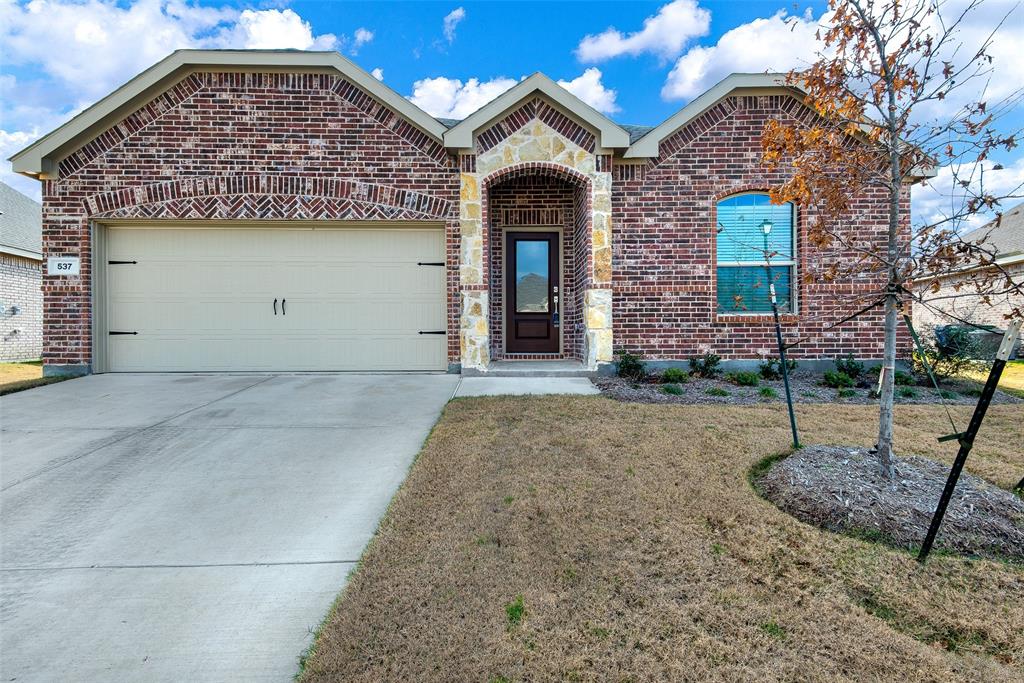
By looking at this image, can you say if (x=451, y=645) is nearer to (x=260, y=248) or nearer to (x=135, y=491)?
(x=135, y=491)

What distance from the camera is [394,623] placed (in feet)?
6.64

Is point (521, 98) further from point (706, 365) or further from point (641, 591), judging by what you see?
point (641, 591)

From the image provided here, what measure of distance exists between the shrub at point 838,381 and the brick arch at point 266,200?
6.08m

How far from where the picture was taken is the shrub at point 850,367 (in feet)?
25.3

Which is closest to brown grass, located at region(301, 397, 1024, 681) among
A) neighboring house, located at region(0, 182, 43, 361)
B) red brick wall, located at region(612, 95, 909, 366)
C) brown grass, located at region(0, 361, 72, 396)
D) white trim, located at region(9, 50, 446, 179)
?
red brick wall, located at region(612, 95, 909, 366)

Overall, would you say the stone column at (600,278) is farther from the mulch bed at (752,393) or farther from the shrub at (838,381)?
the shrub at (838,381)

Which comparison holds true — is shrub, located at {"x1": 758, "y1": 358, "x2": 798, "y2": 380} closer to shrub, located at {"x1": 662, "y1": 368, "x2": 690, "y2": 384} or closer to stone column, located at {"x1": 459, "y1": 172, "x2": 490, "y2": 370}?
shrub, located at {"x1": 662, "y1": 368, "x2": 690, "y2": 384}

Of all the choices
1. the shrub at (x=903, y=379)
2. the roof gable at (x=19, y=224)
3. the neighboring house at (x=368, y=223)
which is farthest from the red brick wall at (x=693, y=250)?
the roof gable at (x=19, y=224)

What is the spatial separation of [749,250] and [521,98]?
4340mm

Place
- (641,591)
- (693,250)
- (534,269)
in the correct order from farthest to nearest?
(534,269) < (693,250) < (641,591)

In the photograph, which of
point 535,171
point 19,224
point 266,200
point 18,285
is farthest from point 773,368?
point 19,224

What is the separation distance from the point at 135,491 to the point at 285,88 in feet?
22.0

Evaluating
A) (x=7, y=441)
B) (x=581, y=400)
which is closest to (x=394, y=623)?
(x=581, y=400)

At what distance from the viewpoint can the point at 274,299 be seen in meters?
8.20
